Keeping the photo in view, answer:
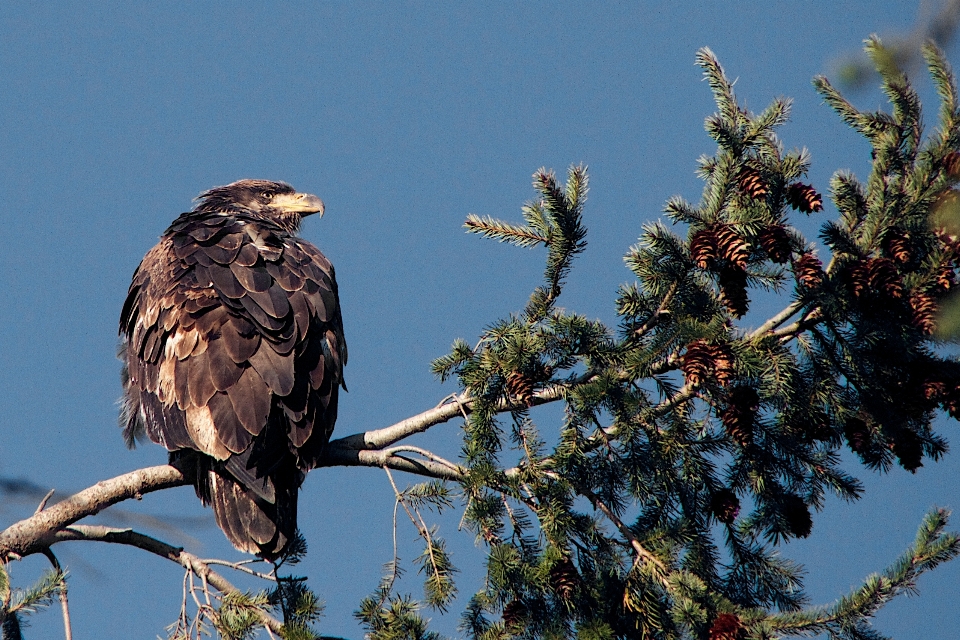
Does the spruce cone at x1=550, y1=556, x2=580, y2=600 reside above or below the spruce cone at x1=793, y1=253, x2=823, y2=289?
below

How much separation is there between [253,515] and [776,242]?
2.72 m

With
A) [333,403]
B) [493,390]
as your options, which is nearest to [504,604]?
[493,390]

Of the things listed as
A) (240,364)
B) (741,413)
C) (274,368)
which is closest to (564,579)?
(741,413)

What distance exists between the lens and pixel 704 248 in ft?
12.6

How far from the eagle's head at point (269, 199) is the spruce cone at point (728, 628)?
491 cm

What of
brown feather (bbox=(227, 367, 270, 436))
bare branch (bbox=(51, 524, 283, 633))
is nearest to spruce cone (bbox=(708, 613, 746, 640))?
bare branch (bbox=(51, 524, 283, 633))

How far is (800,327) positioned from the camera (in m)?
4.06

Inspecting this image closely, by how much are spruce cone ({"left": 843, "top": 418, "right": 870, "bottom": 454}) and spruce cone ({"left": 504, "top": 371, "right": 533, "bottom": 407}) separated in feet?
4.62

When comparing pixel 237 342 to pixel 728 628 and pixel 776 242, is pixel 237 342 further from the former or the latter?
pixel 728 628

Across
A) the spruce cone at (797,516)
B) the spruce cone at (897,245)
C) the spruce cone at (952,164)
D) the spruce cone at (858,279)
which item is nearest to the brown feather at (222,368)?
the spruce cone at (797,516)

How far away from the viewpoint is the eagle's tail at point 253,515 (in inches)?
177

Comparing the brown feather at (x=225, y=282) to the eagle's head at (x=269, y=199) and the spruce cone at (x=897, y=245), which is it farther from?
the spruce cone at (x=897, y=245)

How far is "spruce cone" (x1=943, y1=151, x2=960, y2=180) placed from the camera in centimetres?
368

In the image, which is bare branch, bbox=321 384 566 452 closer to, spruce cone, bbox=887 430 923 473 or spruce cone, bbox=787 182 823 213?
spruce cone, bbox=787 182 823 213
